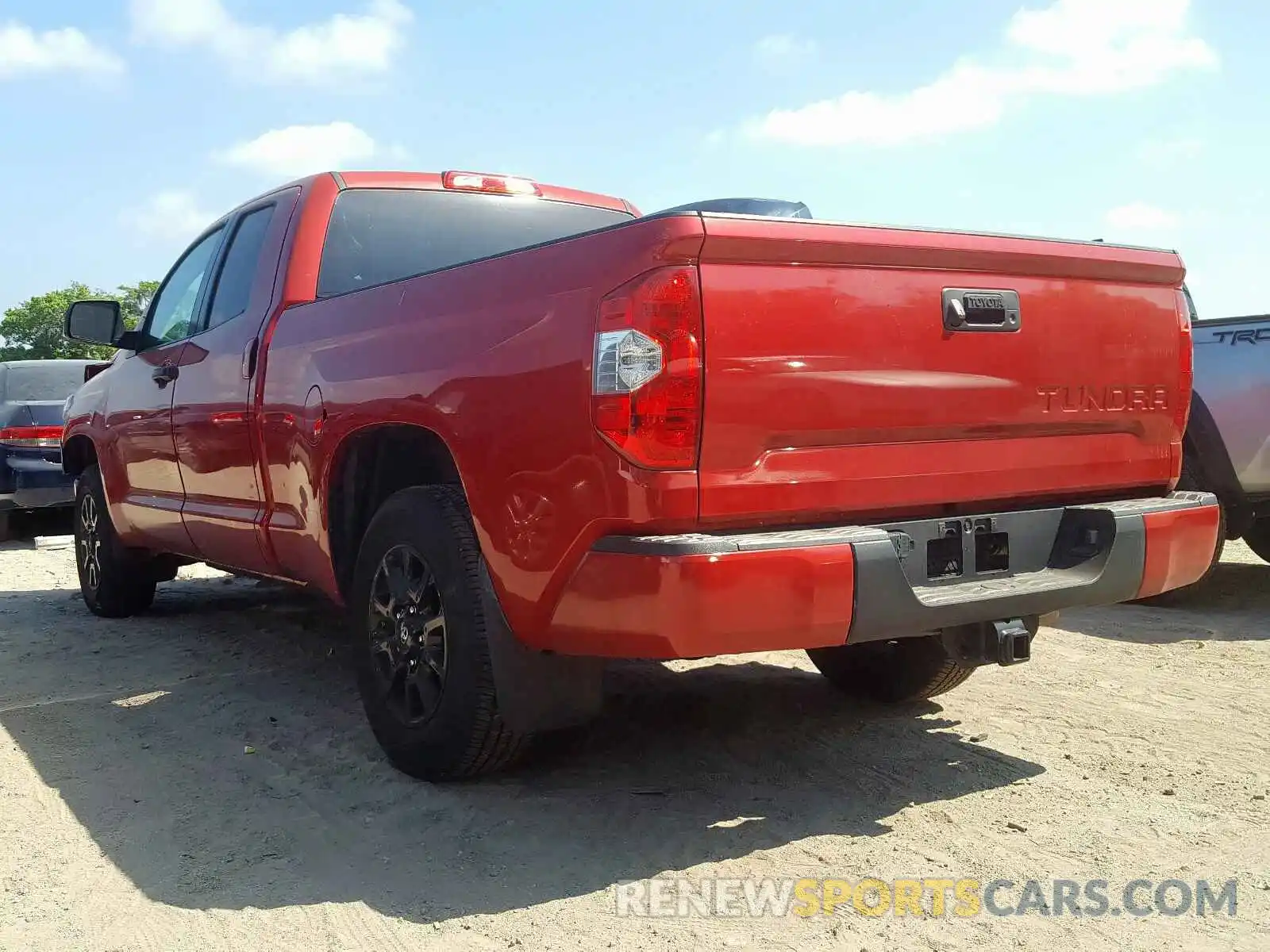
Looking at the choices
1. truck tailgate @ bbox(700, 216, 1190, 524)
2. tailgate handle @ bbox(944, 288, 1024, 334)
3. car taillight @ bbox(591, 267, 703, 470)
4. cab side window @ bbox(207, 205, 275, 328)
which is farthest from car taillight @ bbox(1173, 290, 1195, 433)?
cab side window @ bbox(207, 205, 275, 328)

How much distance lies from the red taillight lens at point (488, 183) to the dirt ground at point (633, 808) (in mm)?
2047

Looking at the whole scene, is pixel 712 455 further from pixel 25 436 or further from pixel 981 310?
pixel 25 436

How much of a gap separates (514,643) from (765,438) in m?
0.90

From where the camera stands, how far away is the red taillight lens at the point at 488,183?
482cm

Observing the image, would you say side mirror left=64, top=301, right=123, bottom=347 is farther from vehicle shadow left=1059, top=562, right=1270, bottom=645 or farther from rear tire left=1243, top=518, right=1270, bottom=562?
→ rear tire left=1243, top=518, right=1270, bottom=562

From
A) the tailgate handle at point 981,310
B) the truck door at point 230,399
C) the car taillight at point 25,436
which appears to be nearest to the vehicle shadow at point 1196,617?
the tailgate handle at point 981,310

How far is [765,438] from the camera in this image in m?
2.77

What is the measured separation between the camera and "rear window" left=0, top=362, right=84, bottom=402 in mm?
9820

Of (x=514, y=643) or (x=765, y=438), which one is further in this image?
(x=514, y=643)

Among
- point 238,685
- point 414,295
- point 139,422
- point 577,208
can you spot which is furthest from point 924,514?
point 139,422

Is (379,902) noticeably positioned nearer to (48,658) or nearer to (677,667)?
(677,667)

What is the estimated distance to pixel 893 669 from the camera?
424 cm

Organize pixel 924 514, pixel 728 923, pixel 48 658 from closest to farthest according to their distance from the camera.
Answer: pixel 728 923 < pixel 924 514 < pixel 48 658

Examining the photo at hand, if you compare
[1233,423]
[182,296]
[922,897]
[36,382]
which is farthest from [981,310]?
[36,382]
